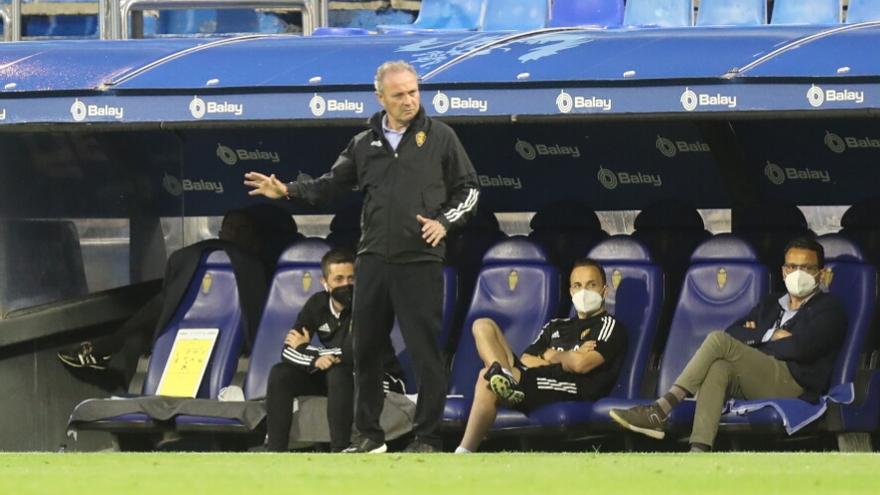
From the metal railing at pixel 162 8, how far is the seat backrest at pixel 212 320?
189cm

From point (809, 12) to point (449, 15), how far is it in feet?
8.26

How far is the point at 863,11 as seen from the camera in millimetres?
14586

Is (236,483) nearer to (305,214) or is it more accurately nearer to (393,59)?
(393,59)

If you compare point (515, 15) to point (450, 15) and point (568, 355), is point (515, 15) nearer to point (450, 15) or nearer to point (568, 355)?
point (450, 15)

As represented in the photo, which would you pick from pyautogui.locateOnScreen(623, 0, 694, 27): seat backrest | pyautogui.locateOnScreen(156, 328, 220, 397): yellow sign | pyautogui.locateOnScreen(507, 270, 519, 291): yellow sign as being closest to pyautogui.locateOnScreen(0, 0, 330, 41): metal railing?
pyautogui.locateOnScreen(623, 0, 694, 27): seat backrest

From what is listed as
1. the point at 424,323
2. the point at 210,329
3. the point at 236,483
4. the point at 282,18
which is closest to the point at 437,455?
the point at 424,323

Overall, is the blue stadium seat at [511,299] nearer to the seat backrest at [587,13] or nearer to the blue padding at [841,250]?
the blue padding at [841,250]

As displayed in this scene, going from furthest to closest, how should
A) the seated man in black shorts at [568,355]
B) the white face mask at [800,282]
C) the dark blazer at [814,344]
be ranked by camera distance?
the seated man in black shorts at [568,355] → the white face mask at [800,282] → the dark blazer at [814,344]

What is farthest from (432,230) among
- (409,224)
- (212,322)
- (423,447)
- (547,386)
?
(212,322)

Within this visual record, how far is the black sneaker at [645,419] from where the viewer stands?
12.2 meters

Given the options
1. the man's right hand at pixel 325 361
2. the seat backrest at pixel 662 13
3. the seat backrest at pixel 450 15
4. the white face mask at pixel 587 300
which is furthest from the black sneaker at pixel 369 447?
the seat backrest at pixel 450 15

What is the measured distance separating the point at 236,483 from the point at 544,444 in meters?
4.32

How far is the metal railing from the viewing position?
15.6 m

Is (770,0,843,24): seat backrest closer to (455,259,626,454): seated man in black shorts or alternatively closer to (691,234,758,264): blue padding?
(691,234,758,264): blue padding
